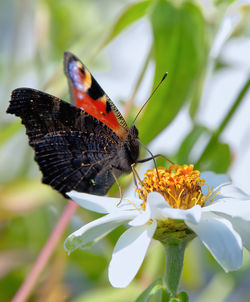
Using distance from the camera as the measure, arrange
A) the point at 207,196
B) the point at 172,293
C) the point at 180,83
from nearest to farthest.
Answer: the point at 172,293
the point at 207,196
the point at 180,83

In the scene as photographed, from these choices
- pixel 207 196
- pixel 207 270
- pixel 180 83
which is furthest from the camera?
pixel 207 270

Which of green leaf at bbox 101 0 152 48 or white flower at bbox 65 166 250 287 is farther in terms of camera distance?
green leaf at bbox 101 0 152 48

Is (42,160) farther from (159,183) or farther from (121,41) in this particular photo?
(121,41)

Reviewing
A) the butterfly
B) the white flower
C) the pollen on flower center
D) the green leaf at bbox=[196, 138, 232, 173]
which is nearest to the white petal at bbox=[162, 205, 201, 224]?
the white flower

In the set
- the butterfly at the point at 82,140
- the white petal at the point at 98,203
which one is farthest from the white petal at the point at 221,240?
the butterfly at the point at 82,140

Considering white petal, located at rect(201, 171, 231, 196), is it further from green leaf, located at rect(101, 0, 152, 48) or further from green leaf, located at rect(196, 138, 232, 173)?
green leaf, located at rect(101, 0, 152, 48)

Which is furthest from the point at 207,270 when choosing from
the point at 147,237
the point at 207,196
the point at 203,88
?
the point at 147,237

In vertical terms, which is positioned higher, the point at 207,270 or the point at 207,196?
the point at 207,196
